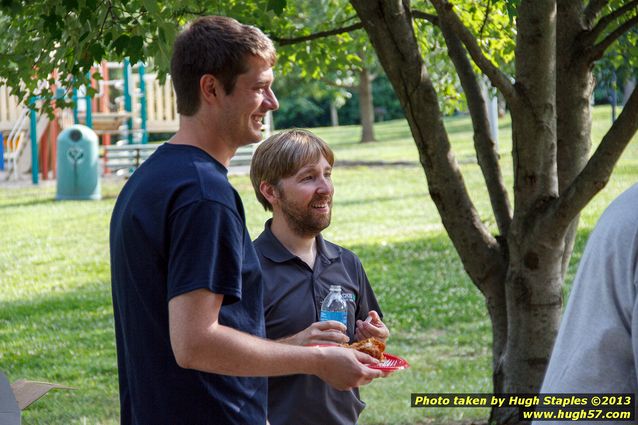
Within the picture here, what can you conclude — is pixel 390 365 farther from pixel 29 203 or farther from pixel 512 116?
pixel 29 203

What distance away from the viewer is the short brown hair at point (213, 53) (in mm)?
2342

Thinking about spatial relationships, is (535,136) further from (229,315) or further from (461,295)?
(461,295)

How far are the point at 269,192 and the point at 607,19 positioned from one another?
80.8 inches

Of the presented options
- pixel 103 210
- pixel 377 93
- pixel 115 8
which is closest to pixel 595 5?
pixel 115 8

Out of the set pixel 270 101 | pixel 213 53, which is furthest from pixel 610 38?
pixel 213 53

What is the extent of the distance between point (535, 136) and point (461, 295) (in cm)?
564

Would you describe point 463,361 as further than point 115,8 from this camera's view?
Yes

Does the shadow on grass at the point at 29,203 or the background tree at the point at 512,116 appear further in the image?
the shadow on grass at the point at 29,203

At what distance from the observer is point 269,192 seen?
3518mm

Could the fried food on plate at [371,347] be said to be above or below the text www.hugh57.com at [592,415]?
below

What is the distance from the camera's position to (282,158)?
3.46 m

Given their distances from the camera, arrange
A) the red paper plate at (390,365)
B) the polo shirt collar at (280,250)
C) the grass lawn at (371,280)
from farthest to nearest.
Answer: the grass lawn at (371,280)
the polo shirt collar at (280,250)
the red paper plate at (390,365)

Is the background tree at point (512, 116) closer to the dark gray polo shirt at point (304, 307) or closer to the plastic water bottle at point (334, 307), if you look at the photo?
the dark gray polo shirt at point (304, 307)

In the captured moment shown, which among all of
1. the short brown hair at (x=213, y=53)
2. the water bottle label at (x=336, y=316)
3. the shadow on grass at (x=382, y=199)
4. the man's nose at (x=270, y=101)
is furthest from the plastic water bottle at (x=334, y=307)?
the shadow on grass at (x=382, y=199)
